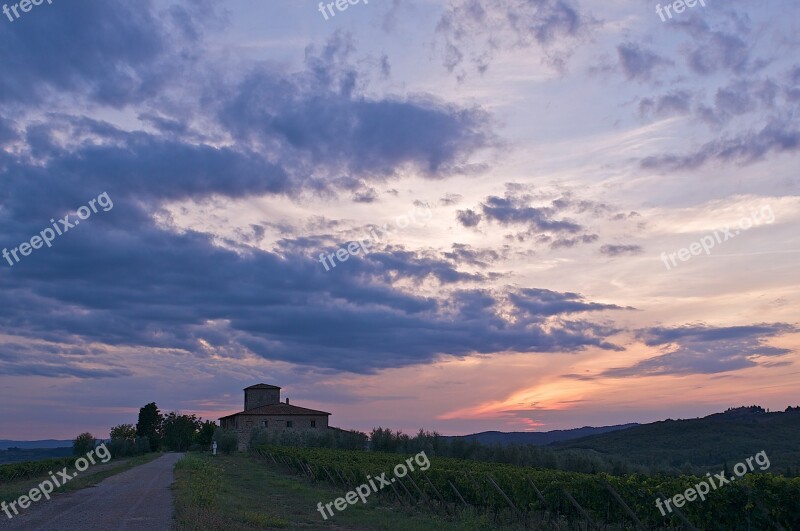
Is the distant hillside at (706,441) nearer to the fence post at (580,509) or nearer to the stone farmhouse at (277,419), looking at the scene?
the fence post at (580,509)

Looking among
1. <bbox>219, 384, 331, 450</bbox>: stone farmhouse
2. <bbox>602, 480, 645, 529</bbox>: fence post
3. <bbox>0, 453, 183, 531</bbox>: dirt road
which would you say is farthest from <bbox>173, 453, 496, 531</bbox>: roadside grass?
<bbox>219, 384, 331, 450</bbox>: stone farmhouse

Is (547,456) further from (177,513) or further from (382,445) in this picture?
(177,513)

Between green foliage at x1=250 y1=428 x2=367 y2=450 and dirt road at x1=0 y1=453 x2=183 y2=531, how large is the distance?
110ft

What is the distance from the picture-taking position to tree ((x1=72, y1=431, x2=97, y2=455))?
4279 inches

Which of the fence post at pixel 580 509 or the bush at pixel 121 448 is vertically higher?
the bush at pixel 121 448

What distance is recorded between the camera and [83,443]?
364ft

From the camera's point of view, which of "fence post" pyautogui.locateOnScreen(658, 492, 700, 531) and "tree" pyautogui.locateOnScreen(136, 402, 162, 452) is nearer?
"fence post" pyautogui.locateOnScreen(658, 492, 700, 531)

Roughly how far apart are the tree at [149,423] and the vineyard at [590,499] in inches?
4068

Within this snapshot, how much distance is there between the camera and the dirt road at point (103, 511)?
18.1 metres

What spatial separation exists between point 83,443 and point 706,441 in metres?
93.0

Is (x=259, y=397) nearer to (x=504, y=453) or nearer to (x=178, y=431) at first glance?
(x=178, y=431)

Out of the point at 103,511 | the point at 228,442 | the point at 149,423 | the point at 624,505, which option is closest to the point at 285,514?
the point at 103,511

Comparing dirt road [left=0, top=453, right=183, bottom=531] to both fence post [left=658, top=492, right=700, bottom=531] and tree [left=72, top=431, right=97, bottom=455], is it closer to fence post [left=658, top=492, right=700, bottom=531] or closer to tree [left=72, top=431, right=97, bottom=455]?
fence post [left=658, top=492, right=700, bottom=531]

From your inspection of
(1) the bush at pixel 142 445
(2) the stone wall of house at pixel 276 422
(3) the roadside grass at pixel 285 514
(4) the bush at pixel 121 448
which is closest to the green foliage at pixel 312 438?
(2) the stone wall of house at pixel 276 422
